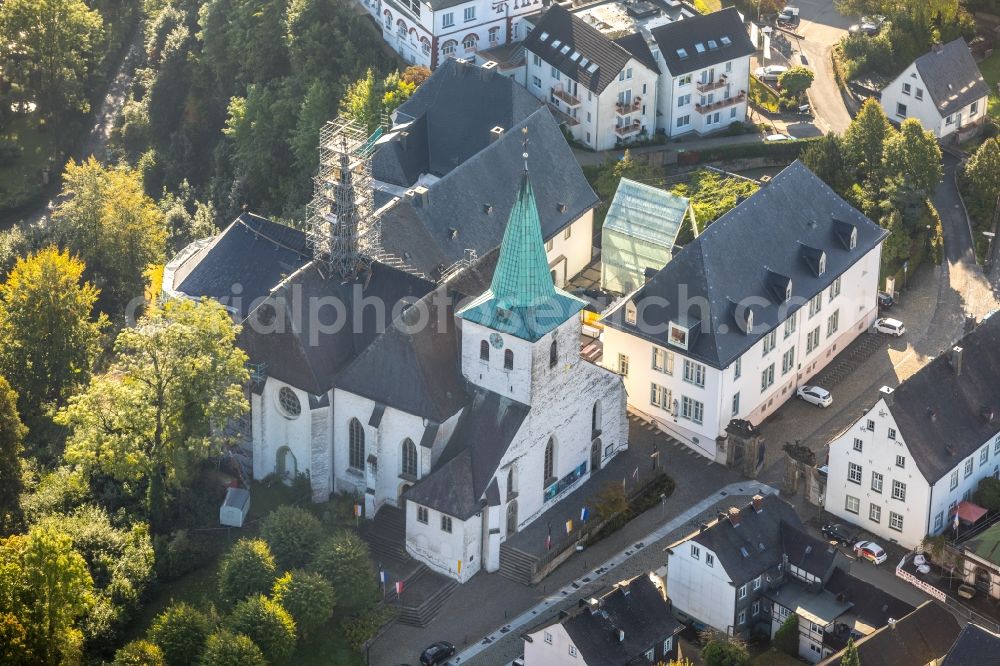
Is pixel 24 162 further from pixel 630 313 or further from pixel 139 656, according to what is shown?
pixel 139 656

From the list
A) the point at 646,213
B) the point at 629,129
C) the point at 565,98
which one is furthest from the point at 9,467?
the point at 629,129

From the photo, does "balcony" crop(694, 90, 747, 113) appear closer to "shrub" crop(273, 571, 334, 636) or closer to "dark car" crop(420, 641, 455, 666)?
"dark car" crop(420, 641, 455, 666)

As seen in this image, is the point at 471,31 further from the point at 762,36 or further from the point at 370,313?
the point at 370,313

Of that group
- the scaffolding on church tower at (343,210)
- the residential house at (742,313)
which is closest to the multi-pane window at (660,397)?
the residential house at (742,313)

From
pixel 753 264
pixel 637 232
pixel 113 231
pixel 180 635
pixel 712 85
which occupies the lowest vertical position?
pixel 113 231

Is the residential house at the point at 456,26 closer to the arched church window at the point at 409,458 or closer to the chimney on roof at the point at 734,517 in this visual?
the arched church window at the point at 409,458

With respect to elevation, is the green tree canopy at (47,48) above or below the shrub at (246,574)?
below

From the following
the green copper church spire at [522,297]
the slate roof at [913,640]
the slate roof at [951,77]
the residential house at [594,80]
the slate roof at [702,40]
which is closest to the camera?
the slate roof at [913,640]
